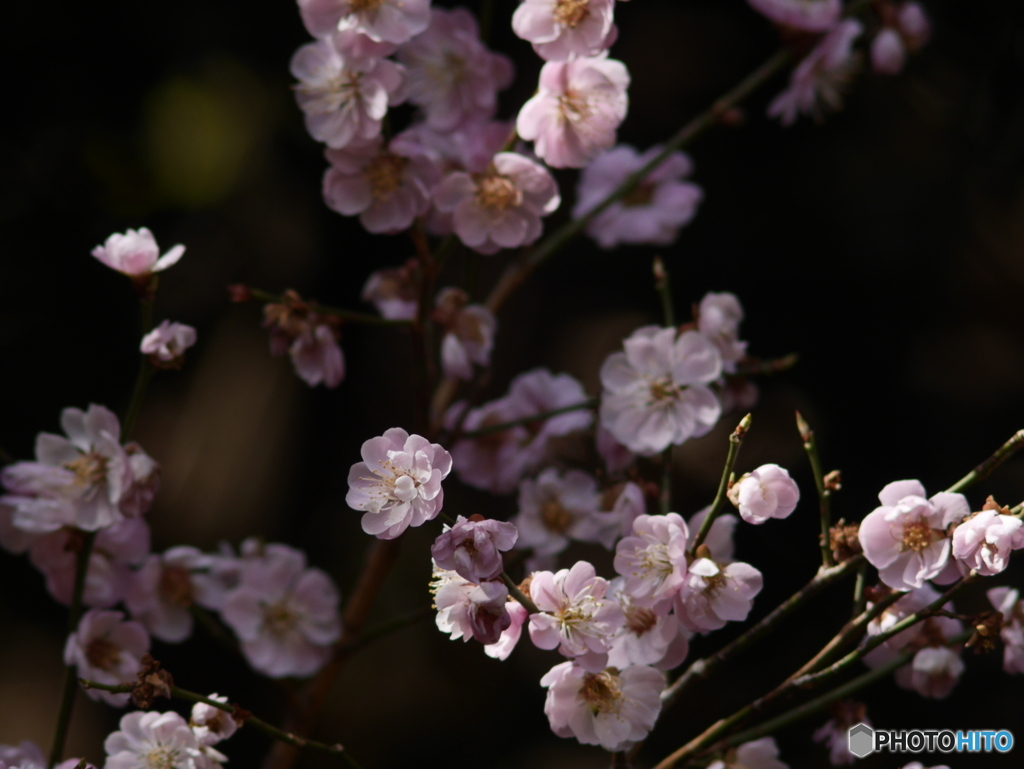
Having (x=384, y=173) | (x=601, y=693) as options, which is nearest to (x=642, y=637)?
(x=601, y=693)

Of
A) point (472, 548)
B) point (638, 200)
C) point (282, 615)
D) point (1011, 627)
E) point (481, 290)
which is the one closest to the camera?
point (472, 548)

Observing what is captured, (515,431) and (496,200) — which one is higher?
(496,200)

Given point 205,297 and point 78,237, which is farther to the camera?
point 205,297

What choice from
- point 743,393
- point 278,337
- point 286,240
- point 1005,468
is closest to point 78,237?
point 286,240

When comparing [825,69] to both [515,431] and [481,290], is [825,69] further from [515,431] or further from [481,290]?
[481,290]

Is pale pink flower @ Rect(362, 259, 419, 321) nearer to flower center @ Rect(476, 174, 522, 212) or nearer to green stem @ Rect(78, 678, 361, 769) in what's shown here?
flower center @ Rect(476, 174, 522, 212)

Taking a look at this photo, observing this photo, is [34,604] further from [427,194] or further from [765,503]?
[765,503]

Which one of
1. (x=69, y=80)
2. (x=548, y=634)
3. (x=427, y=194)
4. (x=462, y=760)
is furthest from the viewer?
(x=462, y=760)
